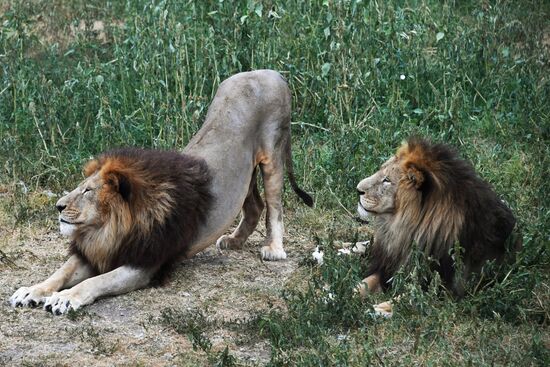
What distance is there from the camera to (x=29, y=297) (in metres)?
5.91

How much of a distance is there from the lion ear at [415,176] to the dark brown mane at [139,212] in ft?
3.83

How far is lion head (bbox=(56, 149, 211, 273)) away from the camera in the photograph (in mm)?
6102

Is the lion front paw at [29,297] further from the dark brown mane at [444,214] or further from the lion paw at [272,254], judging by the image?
the dark brown mane at [444,214]

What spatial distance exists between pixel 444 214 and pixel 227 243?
1.63 m

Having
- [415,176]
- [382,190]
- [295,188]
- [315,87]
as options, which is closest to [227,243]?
[295,188]

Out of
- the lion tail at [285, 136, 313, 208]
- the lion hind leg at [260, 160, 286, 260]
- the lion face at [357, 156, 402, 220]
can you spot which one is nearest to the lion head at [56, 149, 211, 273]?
the lion hind leg at [260, 160, 286, 260]

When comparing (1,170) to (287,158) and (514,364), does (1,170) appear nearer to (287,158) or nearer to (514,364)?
(287,158)

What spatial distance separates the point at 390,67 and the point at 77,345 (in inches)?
154

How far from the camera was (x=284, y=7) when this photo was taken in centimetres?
907

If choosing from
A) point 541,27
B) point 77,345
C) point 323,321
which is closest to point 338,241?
point 323,321

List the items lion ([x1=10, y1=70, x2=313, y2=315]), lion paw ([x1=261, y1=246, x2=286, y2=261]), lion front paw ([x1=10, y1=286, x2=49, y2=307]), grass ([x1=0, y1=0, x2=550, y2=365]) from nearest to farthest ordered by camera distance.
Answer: lion front paw ([x1=10, y1=286, x2=49, y2=307])
lion ([x1=10, y1=70, x2=313, y2=315])
lion paw ([x1=261, y1=246, x2=286, y2=261])
grass ([x1=0, y1=0, x2=550, y2=365])

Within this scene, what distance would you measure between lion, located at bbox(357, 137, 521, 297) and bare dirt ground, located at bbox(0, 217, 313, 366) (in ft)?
2.22

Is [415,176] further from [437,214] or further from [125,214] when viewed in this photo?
[125,214]

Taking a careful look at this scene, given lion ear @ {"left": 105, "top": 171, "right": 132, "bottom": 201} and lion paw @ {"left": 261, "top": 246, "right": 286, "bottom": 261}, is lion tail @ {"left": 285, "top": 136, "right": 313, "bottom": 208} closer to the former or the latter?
lion paw @ {"left": 261, "top": 246, "right": 286, "bottom": 261}
